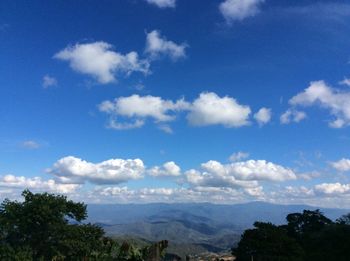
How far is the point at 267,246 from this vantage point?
66312 mm

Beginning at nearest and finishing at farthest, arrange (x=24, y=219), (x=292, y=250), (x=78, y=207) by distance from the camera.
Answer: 1. (x=24, y=219)
2. (x=78, y=207)
3. (x=292, y=250)

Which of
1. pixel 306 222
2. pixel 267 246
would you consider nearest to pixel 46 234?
pixel 267 246

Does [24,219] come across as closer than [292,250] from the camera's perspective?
Yes

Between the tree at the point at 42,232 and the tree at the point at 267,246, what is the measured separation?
90.9 feet

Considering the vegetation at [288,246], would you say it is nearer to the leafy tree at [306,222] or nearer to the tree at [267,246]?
the tree at [267,246]

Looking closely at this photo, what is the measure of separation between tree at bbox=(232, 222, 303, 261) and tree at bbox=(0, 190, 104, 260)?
90.9ft

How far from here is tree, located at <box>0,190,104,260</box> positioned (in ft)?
160

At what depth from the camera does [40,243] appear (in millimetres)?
49438

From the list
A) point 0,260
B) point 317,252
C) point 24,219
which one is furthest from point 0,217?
point 317,252

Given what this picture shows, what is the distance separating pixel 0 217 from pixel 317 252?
4630 centimetres

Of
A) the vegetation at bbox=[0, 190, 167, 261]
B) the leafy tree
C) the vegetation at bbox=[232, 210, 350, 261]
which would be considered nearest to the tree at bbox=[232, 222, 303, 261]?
the vegetation at bbox=[232, 210, 350, 261]

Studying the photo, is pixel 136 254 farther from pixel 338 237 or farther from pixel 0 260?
pixel 338 237

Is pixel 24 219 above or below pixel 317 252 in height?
above

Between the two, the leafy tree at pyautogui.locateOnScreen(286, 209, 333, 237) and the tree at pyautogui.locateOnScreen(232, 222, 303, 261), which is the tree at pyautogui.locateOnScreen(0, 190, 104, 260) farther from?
the leafy tree at pyautogui.locateOnScreen(286, 209, 333, 237)
